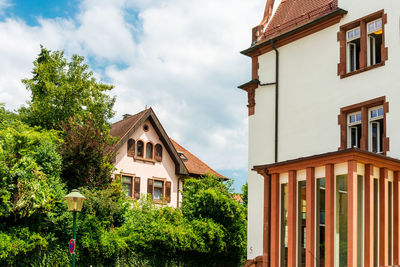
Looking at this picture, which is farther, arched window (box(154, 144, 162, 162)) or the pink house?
arched window (box(154, 144, 162, 162))

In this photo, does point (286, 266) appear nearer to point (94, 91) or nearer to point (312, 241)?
point (312, 241)

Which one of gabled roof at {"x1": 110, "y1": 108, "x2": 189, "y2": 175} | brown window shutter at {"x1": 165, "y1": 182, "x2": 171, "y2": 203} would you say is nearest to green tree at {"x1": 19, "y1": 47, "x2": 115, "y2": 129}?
gabled roof at {"x1": 110, "y1": 108, "x2": 189, "y2": 175}

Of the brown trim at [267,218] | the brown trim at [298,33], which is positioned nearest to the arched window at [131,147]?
the brown trim at [298,33]

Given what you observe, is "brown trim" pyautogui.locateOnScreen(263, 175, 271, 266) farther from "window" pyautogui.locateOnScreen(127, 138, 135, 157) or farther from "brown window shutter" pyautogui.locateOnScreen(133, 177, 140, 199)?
"window" pyautogui.locateOnScreen(127, 138, 135, 157)

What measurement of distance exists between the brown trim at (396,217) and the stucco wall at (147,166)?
934 inches

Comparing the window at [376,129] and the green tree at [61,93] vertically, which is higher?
the green tree at [61,93]

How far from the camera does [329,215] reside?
1531cm

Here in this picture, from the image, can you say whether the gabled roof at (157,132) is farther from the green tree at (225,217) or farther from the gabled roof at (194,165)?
the green tree at (225,217)

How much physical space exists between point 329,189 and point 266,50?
9.54 m

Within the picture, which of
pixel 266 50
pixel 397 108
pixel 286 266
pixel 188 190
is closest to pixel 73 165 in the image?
pixel 188 190

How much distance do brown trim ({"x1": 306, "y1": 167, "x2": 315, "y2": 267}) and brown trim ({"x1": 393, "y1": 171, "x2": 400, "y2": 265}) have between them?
88.4 inches

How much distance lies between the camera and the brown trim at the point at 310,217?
1577 centimetres

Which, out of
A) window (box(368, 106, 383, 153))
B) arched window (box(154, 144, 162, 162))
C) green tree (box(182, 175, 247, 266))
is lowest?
green tree (box(182, 175, 247, 266))

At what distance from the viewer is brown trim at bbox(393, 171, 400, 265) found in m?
15.9
